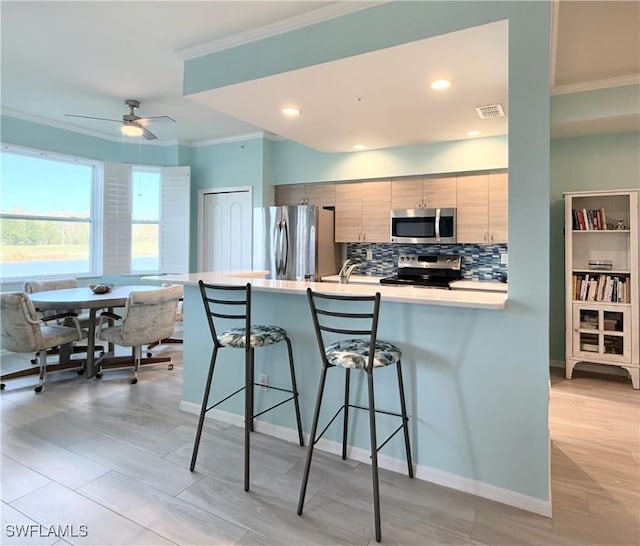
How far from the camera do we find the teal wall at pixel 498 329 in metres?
1.97

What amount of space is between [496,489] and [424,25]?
2.55m

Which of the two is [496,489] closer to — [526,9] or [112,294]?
[526,9]

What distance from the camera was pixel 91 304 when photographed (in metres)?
3.71

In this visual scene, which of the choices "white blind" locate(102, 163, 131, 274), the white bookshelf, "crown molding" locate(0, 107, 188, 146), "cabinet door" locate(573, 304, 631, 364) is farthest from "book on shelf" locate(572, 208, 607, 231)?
"white blind" locate(102, 163, 131, 274)

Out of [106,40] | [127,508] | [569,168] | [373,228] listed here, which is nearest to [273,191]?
[373,228]

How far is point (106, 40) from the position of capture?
2975mm

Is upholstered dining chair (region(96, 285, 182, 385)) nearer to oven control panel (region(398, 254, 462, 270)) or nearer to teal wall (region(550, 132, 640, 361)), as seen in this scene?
oven control panel (region(398, 254, 462, 270))

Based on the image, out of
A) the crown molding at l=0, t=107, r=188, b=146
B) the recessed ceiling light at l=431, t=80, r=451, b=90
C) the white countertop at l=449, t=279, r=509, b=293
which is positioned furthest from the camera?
the crown molding at l=0, t=107, r=188, b=146

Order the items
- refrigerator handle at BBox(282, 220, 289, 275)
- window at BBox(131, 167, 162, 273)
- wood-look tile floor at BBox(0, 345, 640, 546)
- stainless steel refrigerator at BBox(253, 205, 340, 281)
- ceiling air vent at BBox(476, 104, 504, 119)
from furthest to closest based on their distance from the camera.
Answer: window at BBox(131, 167, 162, 273) → refrigerator handle at BBox(282, 220, 289, 275) → stainless steel refrigerator at BBox(253, 205, 340, 281) → ceiling air vent at BBox(476, 104, 504, 119) → wood-look tile floor at BBox(0, 345, 640, 546)

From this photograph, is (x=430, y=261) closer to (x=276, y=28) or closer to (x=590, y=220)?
(x=590, y=220)

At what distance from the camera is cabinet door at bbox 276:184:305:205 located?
558cm

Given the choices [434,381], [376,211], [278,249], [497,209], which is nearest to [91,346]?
[278,249]

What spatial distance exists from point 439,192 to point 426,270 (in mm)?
968

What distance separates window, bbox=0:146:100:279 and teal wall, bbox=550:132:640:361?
583 cm
